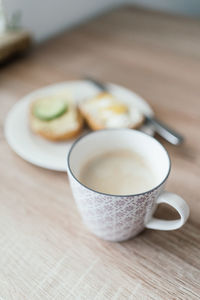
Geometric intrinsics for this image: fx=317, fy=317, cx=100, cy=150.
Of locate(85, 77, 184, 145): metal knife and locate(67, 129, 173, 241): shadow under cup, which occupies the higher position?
locate(67, 129, 173, 241): shadow under cup

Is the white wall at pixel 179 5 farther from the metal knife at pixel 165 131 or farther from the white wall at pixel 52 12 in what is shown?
Answer: the metal knife at pixel 165 131

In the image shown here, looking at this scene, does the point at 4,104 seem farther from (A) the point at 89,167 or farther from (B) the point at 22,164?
(A) the point at 89,167

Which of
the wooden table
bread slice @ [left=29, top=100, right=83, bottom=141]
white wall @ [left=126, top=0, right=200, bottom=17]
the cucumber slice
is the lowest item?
the wooden table

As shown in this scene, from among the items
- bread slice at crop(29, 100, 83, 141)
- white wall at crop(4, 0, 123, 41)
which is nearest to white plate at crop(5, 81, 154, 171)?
bread slice at crop(29, 100, 83, 141)

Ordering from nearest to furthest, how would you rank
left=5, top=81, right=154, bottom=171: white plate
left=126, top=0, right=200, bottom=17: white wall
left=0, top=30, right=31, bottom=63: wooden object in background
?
1. left=5, top=81, right=154, bottom=171: white plate
2. left=0, top=30, right=31, bottom=63: wooden object in background
3. left=126, top=0, right=200, bottom=17: white wall

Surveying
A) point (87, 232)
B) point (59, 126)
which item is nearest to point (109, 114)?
point (59, 126)

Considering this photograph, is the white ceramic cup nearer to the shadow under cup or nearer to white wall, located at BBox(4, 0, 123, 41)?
the shadow under cup

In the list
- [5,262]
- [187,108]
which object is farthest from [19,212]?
[187,108]
